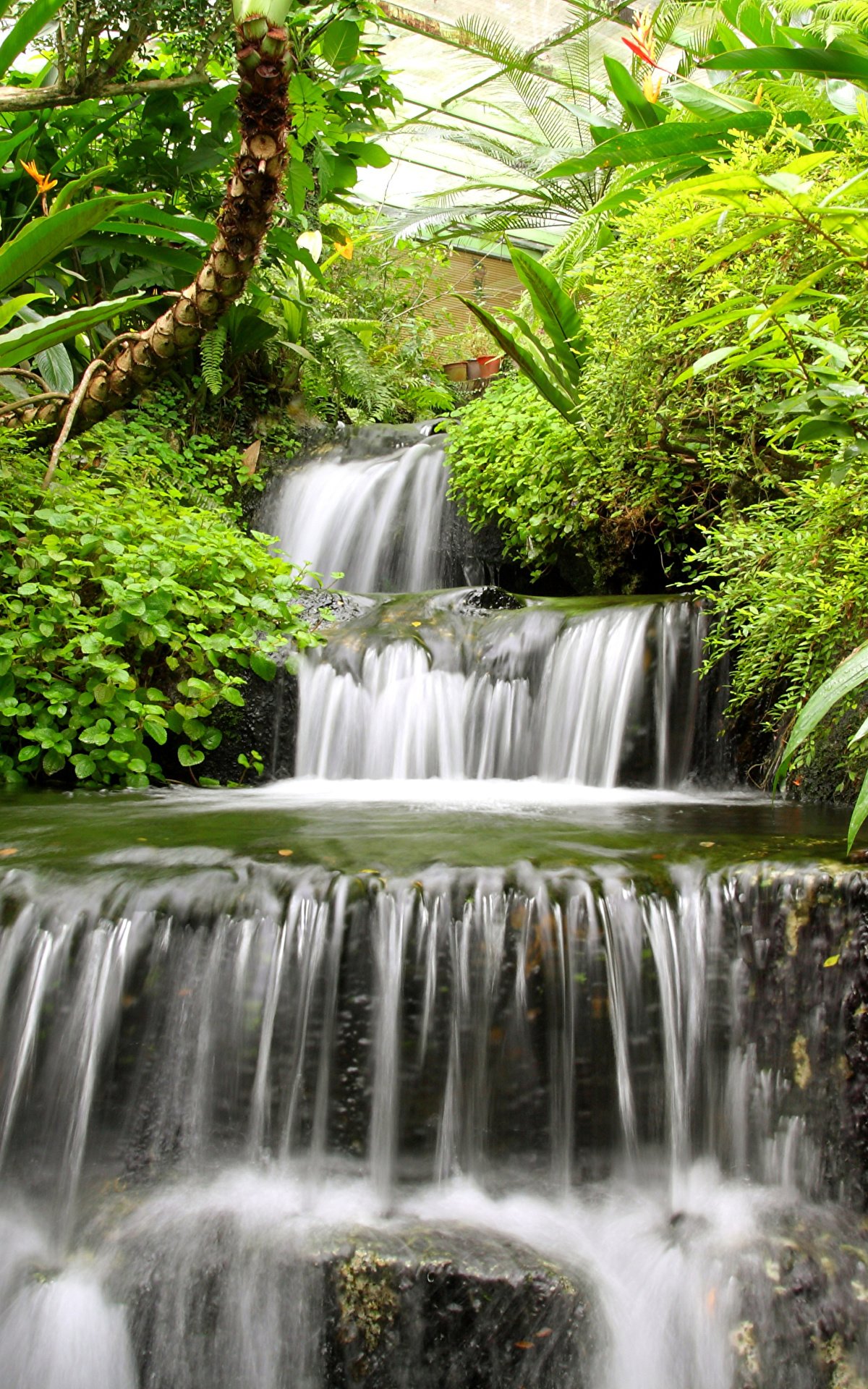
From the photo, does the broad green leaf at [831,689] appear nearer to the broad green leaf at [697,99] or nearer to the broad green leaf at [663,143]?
the broad green leaf at [663,143]

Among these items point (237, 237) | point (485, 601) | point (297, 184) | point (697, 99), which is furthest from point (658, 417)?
point (297, 184)

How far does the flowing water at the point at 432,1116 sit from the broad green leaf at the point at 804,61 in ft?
11.3

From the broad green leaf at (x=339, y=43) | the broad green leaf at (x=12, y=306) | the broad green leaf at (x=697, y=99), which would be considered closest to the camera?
the broad green leaf at (x=12, y=306)

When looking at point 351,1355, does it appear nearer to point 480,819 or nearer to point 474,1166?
point 474,1166

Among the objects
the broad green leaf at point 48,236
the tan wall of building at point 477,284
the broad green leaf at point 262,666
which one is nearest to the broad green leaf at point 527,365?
the broad green leaf at point 48,236

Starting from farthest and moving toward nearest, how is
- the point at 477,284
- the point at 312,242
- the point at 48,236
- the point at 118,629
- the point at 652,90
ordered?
the point at 477,284 < the point at 312,242 < the point at 652,90 < the point at 118,629 < the point at 48,236

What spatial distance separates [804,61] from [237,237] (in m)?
2.64

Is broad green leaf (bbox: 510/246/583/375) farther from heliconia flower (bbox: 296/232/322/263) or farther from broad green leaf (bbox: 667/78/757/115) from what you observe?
heliconia flower (bbox: 296/232/322/263)

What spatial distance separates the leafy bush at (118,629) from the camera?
4723 millimetres

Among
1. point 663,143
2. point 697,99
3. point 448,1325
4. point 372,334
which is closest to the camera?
point 448,1325

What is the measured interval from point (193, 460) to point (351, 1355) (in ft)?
21.4

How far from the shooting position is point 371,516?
309 inches

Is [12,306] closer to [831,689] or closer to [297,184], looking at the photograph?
[297,184]

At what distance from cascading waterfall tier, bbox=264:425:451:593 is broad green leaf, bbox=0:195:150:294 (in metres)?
3.11
